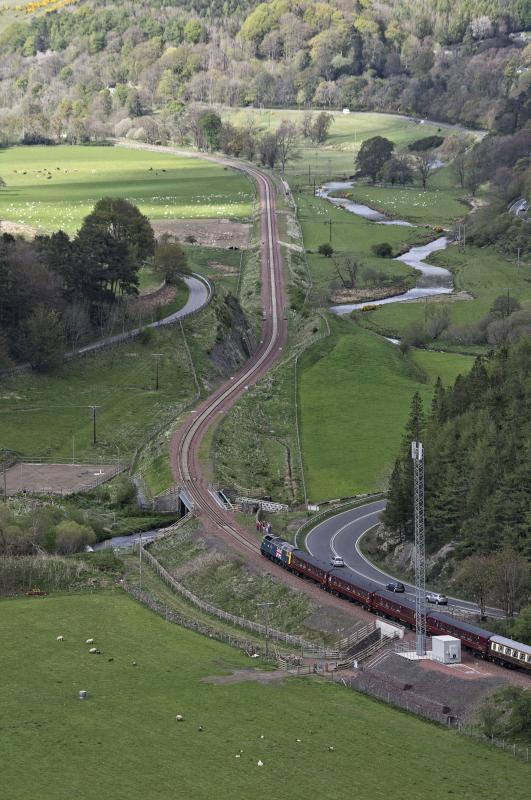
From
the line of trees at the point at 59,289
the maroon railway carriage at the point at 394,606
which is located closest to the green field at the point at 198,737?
the maroon railway carriage at the point at 394,606

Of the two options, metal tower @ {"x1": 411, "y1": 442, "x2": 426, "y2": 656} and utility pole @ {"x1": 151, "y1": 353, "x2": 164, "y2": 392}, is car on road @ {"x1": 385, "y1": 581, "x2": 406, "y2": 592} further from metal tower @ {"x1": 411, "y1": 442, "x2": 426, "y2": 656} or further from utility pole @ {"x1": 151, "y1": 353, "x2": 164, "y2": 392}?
utility pole @ {"x1": 151, "y1": 353, "x2": 164, "y2": 392}

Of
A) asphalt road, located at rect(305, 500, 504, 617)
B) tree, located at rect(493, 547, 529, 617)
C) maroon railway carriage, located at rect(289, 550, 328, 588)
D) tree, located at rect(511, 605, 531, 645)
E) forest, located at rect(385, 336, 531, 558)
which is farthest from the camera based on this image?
forest, located at rect(385, 336, 531, 558)

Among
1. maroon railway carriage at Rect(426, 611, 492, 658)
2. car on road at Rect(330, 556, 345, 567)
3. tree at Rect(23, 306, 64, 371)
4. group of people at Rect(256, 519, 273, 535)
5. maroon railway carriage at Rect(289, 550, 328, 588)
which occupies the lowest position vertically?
tree at Rect(23, 306, 64, 371)

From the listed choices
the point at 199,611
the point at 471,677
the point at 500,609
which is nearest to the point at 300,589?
the point at 199,611

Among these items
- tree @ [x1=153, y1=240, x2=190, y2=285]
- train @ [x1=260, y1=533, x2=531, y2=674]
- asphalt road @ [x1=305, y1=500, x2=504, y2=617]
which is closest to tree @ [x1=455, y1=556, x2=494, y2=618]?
asphalt road @ [x1=305, y1=500, x2=504, y2=617]

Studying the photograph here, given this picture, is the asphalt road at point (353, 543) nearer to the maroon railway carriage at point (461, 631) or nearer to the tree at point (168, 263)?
the maroon railway carriage at point (461, 631)

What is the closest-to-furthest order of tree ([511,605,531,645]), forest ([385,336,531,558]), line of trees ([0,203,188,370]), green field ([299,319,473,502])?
1. tree ([511,605,531,645])
2. forest ([385,336,531,558])
3. green field ([299,319,473,502])
4. line of trees ([0,203,188,370])

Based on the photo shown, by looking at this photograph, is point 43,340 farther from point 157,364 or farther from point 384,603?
point 384,603
